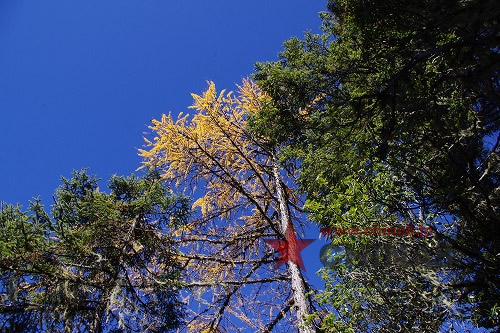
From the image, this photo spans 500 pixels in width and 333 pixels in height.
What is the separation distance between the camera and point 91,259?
245 inches

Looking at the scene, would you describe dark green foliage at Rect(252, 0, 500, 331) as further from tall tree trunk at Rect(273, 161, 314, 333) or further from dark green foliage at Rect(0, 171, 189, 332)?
dark green foliage at Rect(0, 171, 189, 332)

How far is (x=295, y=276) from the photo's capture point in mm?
7105

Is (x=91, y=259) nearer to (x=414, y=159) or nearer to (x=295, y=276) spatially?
(x=295, y=276)

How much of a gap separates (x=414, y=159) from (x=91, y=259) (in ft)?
17.7

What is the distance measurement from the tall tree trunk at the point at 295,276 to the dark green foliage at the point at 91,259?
2.19 metres

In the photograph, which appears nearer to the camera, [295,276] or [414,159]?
[414,159]

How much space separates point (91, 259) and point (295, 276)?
3.67 m

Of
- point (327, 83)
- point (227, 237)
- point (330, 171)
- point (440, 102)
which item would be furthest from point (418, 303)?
point (227, 237)

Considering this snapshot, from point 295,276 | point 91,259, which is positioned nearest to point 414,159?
point 295,276

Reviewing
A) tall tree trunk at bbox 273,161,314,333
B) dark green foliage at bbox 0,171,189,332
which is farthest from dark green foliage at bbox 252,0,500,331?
dark green foliage at bbox 0,171,189,332

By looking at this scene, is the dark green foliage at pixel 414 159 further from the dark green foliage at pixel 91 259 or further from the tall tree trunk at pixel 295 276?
the dark green foliage at pixel 91 259

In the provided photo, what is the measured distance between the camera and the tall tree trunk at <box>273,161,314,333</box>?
627 cm

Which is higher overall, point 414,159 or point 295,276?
point 414,159

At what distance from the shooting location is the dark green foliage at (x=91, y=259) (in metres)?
Result: 5.57
